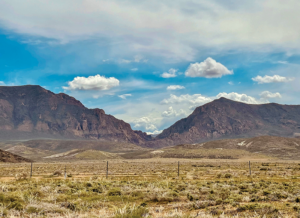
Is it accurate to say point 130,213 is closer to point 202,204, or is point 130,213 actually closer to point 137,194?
point 202,204

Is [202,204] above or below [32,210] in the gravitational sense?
below

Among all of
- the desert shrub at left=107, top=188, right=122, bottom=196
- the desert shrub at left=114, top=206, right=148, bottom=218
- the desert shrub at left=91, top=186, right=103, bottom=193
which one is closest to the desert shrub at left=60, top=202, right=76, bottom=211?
the desert shrub at left=114, top=206, right=148, bottom=218

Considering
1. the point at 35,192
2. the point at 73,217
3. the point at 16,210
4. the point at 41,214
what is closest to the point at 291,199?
the point at 73,217

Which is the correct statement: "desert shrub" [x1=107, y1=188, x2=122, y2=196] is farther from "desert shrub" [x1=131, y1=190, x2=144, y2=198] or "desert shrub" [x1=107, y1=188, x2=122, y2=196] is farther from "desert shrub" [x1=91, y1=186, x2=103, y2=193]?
"desert shrub" [x1=91, y1=186, x2=103, y2=193]

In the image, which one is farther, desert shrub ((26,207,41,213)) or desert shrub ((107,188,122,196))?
desert shrub ((107,188,122,196))

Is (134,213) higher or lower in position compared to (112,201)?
higher

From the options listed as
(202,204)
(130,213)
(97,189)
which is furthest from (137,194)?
(130,213)

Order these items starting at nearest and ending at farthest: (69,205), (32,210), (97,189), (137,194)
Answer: (32,210) → (69,205) → (137,194) → (97,189)

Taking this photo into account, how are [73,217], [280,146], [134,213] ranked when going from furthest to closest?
[280,146], [73,217], [134,213]

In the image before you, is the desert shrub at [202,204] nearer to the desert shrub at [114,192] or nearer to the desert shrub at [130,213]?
the desert shrub at [130,213]

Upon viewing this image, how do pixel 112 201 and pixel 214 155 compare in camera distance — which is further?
pixel 214 155

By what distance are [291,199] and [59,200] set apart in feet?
40.8

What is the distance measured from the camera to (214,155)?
13412cm

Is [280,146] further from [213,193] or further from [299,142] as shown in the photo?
[213,193]
